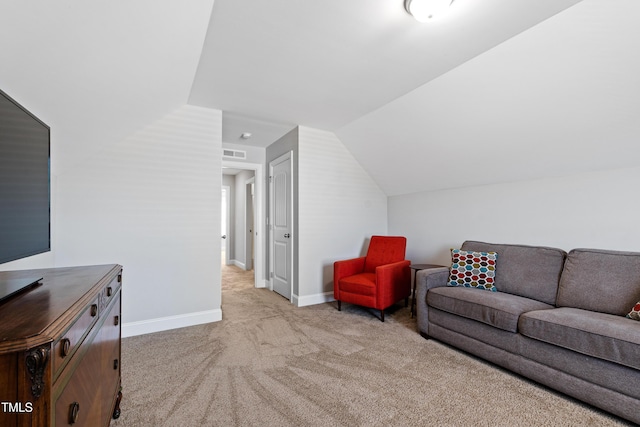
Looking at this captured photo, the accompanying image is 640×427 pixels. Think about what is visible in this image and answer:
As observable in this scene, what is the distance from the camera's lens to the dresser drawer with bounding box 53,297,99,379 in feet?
2.60

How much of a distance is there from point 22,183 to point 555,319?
9.73 feet

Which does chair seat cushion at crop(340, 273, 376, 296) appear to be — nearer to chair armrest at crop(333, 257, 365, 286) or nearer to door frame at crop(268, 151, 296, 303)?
chair armrest at crop(333, 257, 365, 286)

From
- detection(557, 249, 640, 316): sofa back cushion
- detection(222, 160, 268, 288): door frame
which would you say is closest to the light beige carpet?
detection(557, 249, 640, 316): sofa back cushion

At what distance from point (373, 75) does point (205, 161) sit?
1945 mm

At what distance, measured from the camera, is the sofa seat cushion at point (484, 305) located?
2098mm

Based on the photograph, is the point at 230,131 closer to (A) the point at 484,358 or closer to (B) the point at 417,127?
(B) the point at 417,127

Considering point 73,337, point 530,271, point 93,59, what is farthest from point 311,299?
point 93,59

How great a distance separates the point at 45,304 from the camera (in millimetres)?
932

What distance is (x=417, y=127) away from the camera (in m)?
3.17

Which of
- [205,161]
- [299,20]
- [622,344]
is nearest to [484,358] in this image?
[622,344]

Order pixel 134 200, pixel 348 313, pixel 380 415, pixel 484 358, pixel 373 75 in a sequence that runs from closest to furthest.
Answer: pixel 380 415 → pixel 484 358 → pixel 373 75 → pixel 134 200 → pixel 348 313

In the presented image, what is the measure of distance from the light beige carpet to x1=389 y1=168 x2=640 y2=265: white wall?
1385 millimetres

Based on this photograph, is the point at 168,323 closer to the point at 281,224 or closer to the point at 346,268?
the point at 281,224

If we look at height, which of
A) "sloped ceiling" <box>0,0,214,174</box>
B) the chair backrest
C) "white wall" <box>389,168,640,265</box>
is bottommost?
the chair backrest
